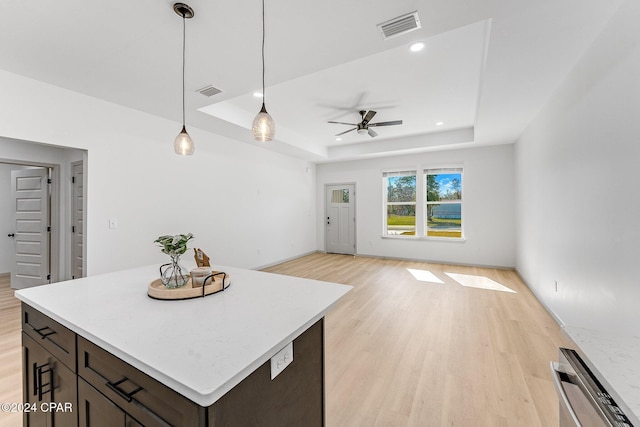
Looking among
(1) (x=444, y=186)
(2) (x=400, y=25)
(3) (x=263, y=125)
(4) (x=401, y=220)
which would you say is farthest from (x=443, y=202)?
(3) (x=263, y=125)

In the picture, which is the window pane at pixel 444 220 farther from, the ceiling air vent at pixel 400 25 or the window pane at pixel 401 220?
the ceiling air vent at pixel 400 25

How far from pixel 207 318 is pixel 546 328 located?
3.50 m

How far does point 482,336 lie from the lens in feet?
8.78

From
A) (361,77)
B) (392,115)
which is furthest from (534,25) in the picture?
Result: (392,115)

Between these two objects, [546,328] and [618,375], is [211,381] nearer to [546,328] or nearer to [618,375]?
[618,375]

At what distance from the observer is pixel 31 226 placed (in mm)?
4098

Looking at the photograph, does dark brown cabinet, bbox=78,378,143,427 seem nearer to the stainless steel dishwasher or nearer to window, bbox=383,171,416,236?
the stainless steel dishwasher

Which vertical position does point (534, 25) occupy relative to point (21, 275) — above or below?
above

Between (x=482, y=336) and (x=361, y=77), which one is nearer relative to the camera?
(x=482, y=336)

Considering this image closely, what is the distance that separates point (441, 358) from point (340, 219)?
Answer: 526 cm

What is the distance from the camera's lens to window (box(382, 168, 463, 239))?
605 cm

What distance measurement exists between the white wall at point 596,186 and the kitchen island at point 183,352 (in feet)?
6.47

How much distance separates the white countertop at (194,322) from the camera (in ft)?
2.50

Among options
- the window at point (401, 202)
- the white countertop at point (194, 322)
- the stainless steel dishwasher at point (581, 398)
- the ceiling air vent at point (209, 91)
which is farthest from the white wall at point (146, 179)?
the stainless steel dishwasher at point (581, 398)
